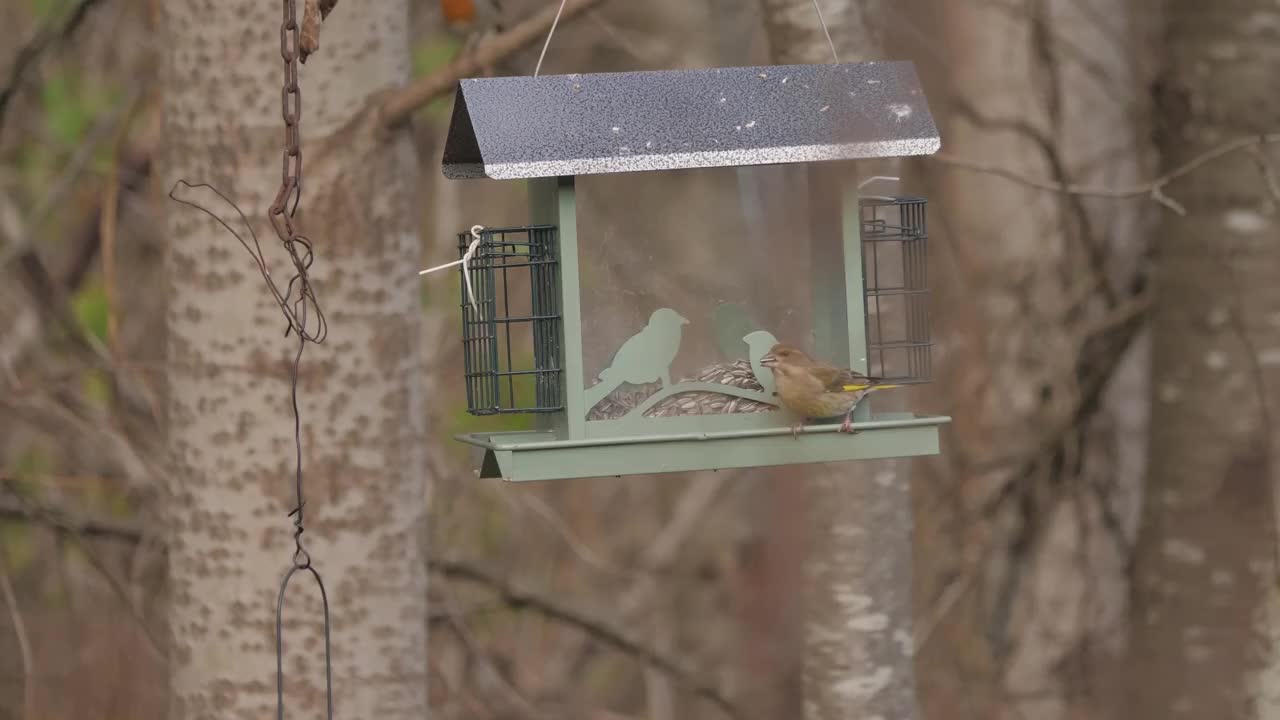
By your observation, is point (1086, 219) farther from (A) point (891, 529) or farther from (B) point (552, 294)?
(B) point (552, 294)

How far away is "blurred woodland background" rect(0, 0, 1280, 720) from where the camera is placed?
10.2ft

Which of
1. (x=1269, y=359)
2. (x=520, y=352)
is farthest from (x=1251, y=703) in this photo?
(x=520, y=352)

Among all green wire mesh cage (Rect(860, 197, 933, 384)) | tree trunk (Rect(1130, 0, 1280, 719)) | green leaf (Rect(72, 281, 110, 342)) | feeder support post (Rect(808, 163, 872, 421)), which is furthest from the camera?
tree trunk (Rect(1130, 0, 1280, 719))

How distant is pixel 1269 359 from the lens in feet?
14.8

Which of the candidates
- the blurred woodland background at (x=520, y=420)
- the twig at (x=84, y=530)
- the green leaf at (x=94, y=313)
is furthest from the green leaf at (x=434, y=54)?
the twig at (x=84, y=530)

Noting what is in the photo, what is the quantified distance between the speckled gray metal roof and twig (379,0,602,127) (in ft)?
0.90

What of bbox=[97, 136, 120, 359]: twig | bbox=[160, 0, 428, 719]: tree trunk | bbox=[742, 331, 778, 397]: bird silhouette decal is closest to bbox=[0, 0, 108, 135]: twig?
bbox=[97, 136, 120, 359]: twig

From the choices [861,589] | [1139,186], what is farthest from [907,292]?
[1139,186]

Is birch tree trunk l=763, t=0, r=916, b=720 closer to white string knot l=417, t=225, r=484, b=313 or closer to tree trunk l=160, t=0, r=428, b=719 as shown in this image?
tree trunk l=160, t=0, r=428, b=719

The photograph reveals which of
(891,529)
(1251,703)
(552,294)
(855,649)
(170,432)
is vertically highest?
(552,294)

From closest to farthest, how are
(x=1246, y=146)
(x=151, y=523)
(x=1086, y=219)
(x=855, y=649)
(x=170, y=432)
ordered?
(x=170, y=432), (x=855, y=649), (x=1246, y=146), (x=1086, y=219), (x=151, y=523)

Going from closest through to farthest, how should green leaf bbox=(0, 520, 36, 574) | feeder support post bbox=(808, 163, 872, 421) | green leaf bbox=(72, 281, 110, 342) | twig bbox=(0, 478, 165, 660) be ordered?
feeder support post bbox=(808, 163, 872, 421)
green leaf bbox=(72, 281, 110, 342)
twig bbox=(0, 478, 165, 660)
green leaf bbox=(0, 520, 36, 574)

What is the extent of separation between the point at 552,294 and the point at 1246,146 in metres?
2.55

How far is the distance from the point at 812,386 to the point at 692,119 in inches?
17.7
